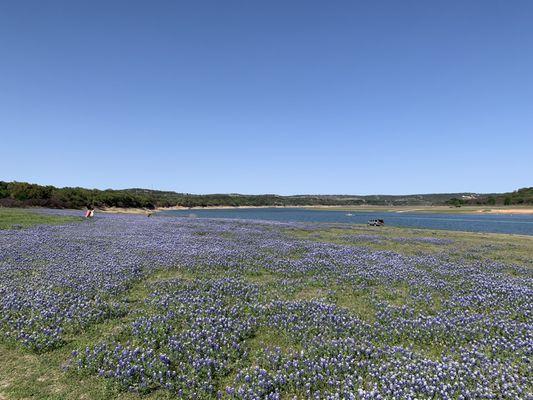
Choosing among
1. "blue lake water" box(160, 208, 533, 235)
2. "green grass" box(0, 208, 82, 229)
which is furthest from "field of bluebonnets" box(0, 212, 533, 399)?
"blue lake water" box(160, 208, 533, 235)

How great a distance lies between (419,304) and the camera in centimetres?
994

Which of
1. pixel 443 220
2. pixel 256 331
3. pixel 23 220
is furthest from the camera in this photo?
pixel 443 220

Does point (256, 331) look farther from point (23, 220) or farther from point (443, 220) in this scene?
point (443, 220)

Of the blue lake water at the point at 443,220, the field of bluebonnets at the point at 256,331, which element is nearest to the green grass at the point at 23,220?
the field of bluebonnets at the point at 256,331

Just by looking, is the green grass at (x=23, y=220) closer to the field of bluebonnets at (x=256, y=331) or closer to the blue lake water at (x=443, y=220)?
the field of bluebonnets at (x=256, y=331)

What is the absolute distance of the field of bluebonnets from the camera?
220 inches

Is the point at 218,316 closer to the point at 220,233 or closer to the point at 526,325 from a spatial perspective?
the point at 526,325

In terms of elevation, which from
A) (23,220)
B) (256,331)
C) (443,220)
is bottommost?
(443,220)

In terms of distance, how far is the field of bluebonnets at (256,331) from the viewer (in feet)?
18.4

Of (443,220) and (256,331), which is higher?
(256,331)

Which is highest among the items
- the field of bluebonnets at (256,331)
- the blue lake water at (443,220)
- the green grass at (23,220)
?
the green grass at (23,220)

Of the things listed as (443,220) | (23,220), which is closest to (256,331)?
(23,220)

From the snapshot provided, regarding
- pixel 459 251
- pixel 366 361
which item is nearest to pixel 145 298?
pixel 366 361

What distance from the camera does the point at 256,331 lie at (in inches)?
307
